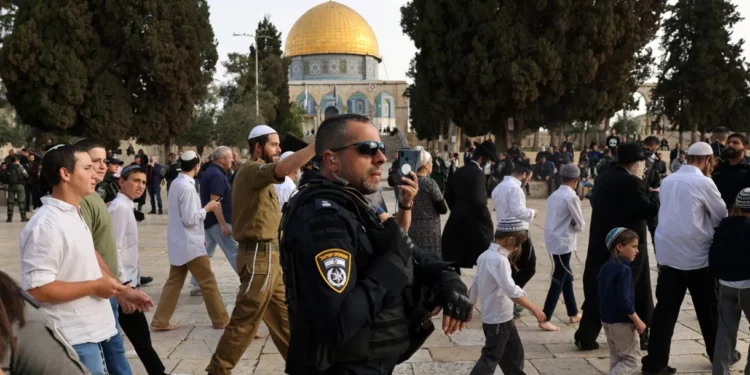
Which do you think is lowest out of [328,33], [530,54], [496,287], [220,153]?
[496,287]

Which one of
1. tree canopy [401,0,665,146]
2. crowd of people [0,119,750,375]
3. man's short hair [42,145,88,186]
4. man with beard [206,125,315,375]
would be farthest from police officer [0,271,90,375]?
tree canopy [401,0,665,146]

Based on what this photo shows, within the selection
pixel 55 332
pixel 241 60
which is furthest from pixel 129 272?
pixel 241 60

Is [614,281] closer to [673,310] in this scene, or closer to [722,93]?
[673,310]

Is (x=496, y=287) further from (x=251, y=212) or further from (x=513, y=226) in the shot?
(x=251, y=212)

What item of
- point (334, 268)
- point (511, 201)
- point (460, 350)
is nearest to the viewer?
point (334, 268)

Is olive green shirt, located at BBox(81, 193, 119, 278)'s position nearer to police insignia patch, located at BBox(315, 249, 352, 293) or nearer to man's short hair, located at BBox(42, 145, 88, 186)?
man's short hair, located at BBox(42, 145, 88, 186)

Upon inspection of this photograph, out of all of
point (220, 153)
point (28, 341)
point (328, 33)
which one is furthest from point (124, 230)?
point (328, 33)

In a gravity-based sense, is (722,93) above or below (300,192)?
above

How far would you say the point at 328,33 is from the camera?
249 feet

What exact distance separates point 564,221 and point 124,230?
154 inches

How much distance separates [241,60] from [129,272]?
39743mm

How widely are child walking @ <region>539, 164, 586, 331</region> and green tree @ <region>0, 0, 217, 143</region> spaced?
81.9 feet

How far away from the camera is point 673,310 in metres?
4.71

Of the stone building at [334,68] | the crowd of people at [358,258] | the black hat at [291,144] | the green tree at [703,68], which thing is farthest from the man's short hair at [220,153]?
the stone building at [334,68]
